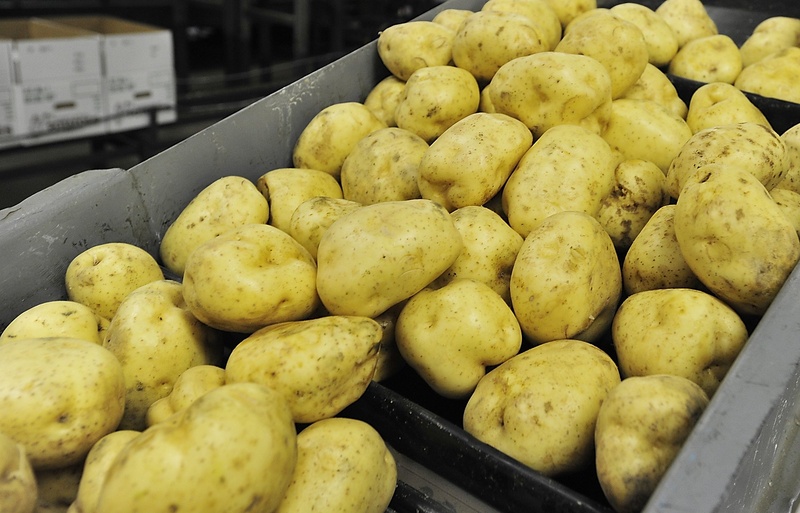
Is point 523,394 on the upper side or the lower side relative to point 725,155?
lower

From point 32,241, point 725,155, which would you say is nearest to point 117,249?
point 32,241

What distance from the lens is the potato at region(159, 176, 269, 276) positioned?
1.41m

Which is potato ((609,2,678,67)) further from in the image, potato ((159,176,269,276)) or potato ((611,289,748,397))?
potato ((159,176,269,276))

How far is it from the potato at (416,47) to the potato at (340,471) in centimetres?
104

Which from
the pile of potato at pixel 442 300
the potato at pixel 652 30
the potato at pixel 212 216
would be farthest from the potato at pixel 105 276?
the potato at pixel 652 30

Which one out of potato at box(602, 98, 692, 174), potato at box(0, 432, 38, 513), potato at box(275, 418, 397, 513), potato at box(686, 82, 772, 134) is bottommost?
potato at box(275, 418, 397, 513)

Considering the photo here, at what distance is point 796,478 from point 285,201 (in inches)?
40.9

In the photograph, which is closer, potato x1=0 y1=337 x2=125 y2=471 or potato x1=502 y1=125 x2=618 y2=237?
potato x1=0 y1=337 x2=125 y2=471

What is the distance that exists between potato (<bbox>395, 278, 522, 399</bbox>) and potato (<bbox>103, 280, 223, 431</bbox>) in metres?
0.35

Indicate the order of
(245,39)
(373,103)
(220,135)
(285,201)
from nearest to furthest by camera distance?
(285,201), (220,135), (373,103), (245,39)

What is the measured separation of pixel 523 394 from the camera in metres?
1.03

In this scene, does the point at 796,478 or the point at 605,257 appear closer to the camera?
the point at 796,478

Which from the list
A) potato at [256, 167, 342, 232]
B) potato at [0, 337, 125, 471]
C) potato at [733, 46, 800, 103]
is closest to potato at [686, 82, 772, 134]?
potato at [733, 46, 800, 103]

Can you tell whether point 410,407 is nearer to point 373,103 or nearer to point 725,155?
point 725,155
